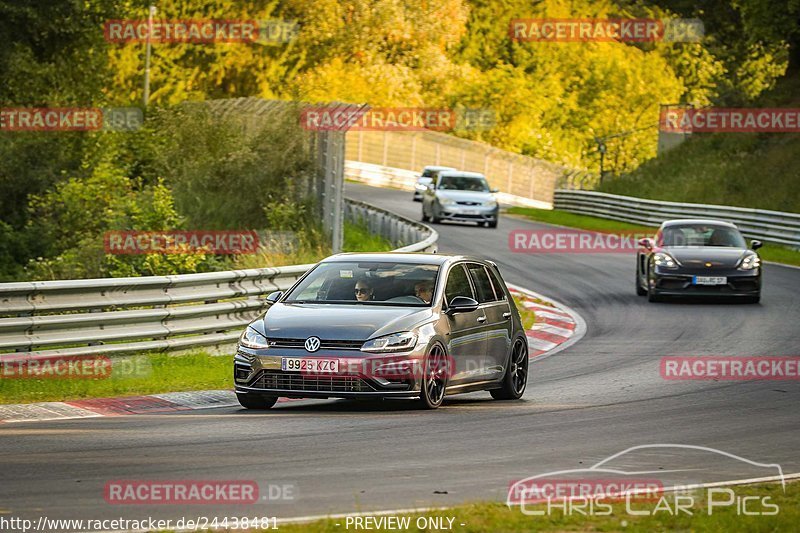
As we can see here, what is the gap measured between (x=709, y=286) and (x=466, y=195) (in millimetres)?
18206

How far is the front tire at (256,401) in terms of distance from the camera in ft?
42.0

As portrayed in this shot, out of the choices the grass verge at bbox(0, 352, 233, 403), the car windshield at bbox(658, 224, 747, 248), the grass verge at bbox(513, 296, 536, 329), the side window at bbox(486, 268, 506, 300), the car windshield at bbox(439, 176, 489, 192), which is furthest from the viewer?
the car windshield at bbox(439, 176, 489, 192)

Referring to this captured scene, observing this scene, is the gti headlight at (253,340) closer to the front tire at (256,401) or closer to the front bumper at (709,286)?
the front tire at (256,401)

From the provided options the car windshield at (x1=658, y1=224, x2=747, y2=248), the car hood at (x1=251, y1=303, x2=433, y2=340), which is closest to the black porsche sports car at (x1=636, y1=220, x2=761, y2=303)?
the car windshield at (x1=658, y1=224, x2=747, y2=248)

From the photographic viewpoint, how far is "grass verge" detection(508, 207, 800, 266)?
35.2 metres

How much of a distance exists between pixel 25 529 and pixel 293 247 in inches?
705

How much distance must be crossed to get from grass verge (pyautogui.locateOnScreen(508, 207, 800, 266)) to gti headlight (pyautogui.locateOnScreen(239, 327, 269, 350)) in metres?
23.4

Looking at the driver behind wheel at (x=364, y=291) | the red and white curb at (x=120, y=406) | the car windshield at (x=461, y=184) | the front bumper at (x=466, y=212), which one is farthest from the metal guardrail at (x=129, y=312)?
the car windshield at (x=461, y=184)

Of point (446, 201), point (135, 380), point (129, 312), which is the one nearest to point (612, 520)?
point (135, 380)

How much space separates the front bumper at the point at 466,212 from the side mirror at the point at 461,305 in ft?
95.3

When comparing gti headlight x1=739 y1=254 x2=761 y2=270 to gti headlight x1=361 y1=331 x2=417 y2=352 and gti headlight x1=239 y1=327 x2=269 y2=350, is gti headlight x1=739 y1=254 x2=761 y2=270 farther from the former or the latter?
gti headlight x1=239 y1=327 x2=269 y2=350

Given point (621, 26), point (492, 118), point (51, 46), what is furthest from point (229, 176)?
point (621, 26)

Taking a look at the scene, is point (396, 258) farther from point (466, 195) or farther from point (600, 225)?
point (600, 225)

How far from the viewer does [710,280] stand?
2491cm
